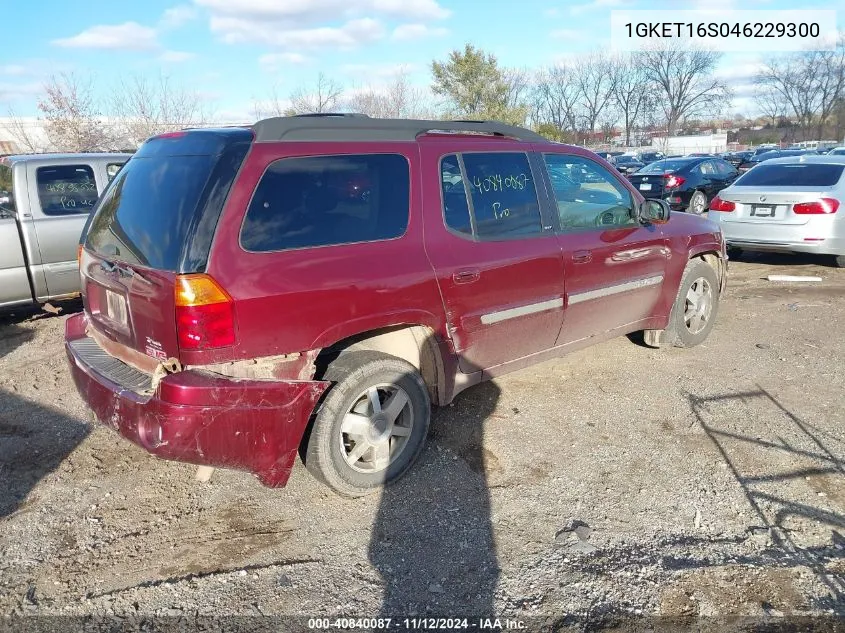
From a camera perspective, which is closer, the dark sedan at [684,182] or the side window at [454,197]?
the side window at [454,197]

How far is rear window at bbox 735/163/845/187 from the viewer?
8.76 m

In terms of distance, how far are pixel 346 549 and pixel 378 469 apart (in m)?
0.54

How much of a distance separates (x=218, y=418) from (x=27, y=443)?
6.78 ft

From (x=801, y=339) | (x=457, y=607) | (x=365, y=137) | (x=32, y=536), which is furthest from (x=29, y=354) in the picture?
(x=801, y=339)

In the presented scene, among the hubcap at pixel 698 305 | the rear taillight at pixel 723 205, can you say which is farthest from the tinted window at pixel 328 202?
the rear taillight at pixel 723 205

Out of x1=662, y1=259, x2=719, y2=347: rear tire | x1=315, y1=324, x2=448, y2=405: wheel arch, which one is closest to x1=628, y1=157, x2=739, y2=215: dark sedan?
x1=662, y1=259, x2=719, y2=347: rear tire

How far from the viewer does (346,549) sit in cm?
301

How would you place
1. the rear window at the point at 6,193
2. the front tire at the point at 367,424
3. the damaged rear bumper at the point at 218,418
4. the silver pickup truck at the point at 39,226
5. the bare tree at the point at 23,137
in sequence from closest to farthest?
the damaged rear bumper at the point at 218,418 → the front tire at the point at 367,424 → the silver pickup truck at the point at 39,226 → the rear window at the point at 6,193 → the bare tree at the point at 23,137

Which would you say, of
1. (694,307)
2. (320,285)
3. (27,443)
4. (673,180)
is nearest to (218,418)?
(320,285)

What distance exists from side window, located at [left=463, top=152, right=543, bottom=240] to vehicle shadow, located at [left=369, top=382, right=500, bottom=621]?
135 centimetres

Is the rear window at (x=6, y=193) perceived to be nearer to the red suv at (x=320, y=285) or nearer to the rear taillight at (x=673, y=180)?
the red suv at (x=320, y=285)

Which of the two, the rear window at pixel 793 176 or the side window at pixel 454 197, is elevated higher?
the side window at pixel 454 197

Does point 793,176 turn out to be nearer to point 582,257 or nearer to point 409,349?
point 582,257

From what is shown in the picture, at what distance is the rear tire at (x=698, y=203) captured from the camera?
1516cm
